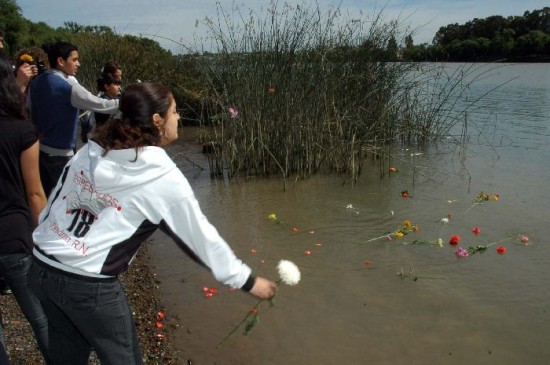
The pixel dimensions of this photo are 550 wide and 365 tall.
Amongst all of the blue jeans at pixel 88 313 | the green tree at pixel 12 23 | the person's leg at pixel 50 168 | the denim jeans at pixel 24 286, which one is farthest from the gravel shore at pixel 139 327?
the green tree at pixel 12 23

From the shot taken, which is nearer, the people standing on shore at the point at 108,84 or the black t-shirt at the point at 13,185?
the black t-shirt at the point at 13,185

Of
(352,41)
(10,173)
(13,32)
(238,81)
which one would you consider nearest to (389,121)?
(352,41)

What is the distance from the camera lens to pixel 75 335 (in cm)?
179

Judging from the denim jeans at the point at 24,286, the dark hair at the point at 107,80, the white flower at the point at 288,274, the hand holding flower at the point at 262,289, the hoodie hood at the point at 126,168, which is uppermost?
the dark hair at the point at 107,80

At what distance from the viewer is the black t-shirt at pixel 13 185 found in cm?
204

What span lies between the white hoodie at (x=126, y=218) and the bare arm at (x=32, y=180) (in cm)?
56

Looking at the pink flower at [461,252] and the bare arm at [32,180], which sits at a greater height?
the bare arm at [32,180]

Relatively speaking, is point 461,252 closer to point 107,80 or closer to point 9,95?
point 107,80

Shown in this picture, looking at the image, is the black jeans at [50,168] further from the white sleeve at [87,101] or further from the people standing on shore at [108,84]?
the people standing on shore at [108,84]

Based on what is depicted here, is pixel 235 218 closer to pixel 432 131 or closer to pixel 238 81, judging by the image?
pixel 238 81

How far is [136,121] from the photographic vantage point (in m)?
1.68

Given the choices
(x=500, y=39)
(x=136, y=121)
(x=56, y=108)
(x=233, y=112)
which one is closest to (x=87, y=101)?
(x=56, y=108)

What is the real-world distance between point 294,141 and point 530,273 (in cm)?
354

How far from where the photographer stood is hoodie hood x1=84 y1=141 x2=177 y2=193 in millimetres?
1572
